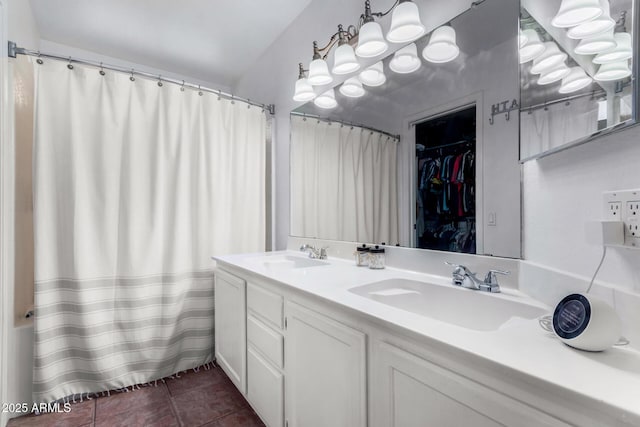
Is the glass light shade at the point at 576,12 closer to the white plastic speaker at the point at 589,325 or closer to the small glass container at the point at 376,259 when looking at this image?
the white plastic speaker at the point at 589,325

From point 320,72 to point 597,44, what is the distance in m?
1.36

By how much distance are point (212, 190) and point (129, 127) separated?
0.63m

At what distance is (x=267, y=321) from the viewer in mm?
1339

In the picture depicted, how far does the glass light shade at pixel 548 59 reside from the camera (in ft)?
2.72

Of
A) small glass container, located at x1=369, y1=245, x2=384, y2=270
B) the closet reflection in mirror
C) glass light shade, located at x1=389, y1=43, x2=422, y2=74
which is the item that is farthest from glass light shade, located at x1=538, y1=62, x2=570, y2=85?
small glass container, located at x1=369, y1=245, x2=384, y2=270

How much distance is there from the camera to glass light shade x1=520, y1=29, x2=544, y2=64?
91cm

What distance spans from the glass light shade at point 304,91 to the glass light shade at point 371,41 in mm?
506

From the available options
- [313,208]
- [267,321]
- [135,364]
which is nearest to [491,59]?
[313,208]

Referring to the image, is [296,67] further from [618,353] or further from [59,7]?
[618,353]

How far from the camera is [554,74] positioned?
85cm

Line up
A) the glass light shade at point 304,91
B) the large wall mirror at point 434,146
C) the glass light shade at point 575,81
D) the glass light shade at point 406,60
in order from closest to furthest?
the glass light shade at point 575,81, the large wall mirror at point 434,146, the glass light shade at point 406,60, the glass light shade at point 304,91

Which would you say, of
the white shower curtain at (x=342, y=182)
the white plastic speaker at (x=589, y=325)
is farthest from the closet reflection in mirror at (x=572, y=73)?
the white shower curtain at (x=342, y=182)

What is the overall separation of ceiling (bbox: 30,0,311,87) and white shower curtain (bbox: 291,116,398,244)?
78 cm

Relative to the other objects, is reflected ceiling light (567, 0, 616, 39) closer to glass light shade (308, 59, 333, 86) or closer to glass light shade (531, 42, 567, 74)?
glass light shade (531, 42, 567, 74)
